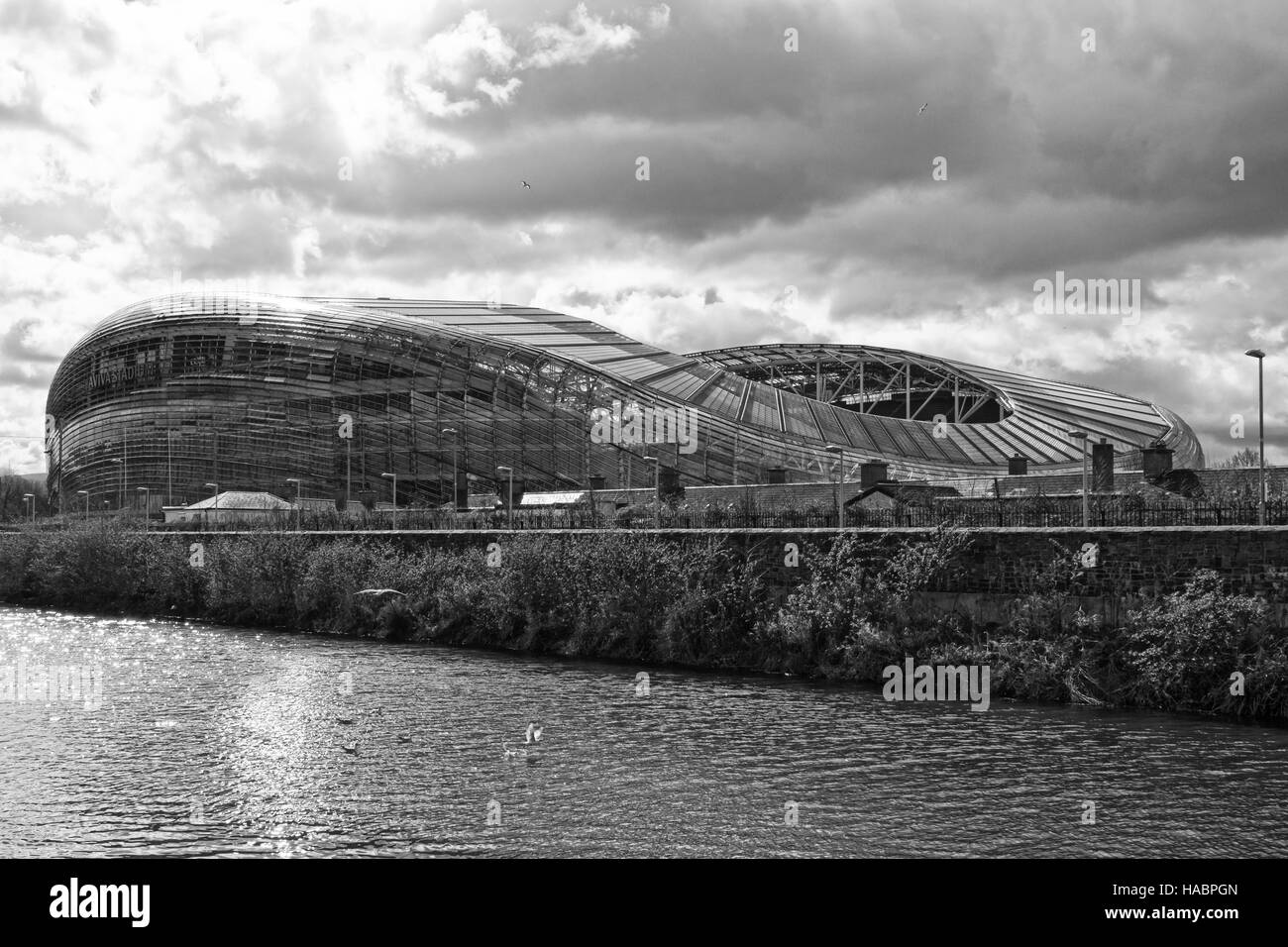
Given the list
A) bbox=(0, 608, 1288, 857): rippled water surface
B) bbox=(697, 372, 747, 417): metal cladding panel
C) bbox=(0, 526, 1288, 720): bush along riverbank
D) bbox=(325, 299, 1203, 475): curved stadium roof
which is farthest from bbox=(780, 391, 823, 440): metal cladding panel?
bbox=(0, 608, 1288, 857): rippled water surface

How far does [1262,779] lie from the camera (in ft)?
75.6

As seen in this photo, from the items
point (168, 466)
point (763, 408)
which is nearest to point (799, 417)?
point (763, 408)

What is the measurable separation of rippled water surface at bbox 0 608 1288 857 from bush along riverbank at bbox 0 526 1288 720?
1765 millimetres

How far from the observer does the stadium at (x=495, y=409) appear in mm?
91562

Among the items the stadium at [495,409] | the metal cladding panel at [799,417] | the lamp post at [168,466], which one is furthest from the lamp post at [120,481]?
the metal cladding panel at [799,417]

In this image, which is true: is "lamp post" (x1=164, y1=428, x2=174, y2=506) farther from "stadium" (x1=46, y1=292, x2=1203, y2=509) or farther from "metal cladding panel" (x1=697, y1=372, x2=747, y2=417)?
"metal cladding panel" (x1=697, y1=372, x2=747, y2=417)

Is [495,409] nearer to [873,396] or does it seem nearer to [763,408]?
[763,408]

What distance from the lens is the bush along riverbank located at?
3047cm

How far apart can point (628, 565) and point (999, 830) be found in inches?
986

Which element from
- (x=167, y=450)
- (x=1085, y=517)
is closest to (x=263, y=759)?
(x=1085, y=517)

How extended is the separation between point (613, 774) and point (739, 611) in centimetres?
1749

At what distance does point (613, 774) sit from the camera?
930 inches
